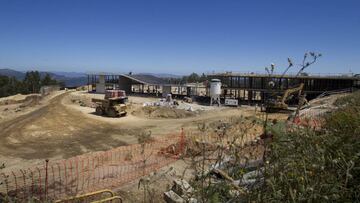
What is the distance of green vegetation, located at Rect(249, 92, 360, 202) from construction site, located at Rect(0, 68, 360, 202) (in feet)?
1.70

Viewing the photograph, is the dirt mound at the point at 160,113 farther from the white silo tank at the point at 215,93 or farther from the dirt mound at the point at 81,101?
the white silo tank at the point at 215,93

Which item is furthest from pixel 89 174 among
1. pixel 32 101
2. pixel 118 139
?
pixel 32 101

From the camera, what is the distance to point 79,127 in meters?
32.2

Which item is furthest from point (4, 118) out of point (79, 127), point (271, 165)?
point (271, 165)

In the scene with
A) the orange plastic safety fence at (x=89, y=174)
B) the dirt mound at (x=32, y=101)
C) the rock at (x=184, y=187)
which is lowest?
the orange plastic safety fence at (x=89, y=174)

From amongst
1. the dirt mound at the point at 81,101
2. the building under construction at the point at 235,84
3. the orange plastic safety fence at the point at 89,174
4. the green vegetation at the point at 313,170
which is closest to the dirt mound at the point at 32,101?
the dirt mound at the point at 81,101

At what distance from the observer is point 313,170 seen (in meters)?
2.85

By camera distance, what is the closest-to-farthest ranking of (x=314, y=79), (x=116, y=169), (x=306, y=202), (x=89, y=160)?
(x=306, y=202) → (x=116, y=169) → (x=89, y=160) → (x=314, y=79)

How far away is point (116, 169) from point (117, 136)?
13491 mm

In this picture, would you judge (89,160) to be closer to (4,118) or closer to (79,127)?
(79,127)

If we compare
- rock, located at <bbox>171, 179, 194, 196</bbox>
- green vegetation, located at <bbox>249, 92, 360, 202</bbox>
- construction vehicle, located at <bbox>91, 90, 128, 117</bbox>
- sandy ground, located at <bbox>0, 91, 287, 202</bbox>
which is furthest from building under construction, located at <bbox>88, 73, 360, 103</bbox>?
green vegetation, located at <bbox>249, 92, 360, 202</bbox>

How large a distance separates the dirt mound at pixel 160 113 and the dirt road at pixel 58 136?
21.5 feet

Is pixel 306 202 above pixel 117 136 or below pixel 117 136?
above

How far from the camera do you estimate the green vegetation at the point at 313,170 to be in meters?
2.60
